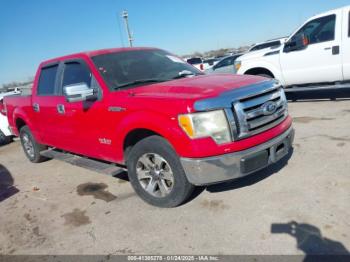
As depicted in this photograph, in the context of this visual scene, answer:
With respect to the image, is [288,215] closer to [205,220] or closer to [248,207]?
[248,207]

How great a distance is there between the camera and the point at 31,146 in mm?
6641

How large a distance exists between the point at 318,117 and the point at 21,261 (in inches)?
229

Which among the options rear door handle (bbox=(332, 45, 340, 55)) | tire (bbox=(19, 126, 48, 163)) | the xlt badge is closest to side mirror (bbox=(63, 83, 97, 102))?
the xlt badge

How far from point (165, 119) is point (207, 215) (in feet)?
3.66

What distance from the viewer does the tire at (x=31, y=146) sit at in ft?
21.0

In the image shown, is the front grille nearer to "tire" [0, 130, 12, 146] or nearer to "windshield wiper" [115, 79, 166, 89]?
"windshield wiper" [115, 79, 166, 89]

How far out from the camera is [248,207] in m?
3.50

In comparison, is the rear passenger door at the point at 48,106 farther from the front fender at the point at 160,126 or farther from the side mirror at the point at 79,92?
the front fender at the point at 160,126

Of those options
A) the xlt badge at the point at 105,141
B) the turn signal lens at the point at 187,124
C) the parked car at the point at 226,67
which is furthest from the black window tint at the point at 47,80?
the parked car at the point at 226,67

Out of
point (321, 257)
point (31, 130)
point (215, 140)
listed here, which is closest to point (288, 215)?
point (321, 257)

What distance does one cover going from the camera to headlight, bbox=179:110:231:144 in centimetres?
316

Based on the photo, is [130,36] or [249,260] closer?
[249,260]

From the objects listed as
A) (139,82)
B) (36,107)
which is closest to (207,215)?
(139,82)

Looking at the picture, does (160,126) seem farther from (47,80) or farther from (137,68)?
(47,80)
